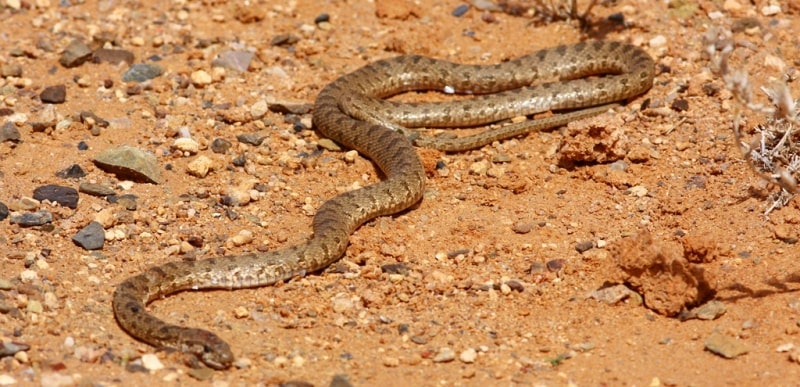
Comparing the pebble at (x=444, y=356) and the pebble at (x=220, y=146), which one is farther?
the pebble at (x=220, y=146)

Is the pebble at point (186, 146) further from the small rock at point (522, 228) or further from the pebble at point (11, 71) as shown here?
the small rock at point (522, 228)

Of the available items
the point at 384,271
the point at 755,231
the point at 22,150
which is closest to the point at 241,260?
the point at 384,271

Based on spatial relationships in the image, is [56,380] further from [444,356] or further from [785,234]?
[785,234]

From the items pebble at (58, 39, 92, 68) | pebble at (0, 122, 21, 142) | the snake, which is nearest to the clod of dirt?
the snake

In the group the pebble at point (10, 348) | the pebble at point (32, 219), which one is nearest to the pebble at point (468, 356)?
the pebble at point (10, 348)

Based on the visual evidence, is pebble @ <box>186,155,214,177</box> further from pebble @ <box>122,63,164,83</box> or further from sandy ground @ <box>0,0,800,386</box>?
pebble @ <box>122,63,164,83</box>

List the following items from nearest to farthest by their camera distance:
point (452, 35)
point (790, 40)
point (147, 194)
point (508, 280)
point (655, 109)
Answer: point (508, 280) < point (147, 194) < point (655, 109) < point (790, 40) < point (452, 35)

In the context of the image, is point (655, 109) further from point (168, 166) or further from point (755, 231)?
point (168, 166)
